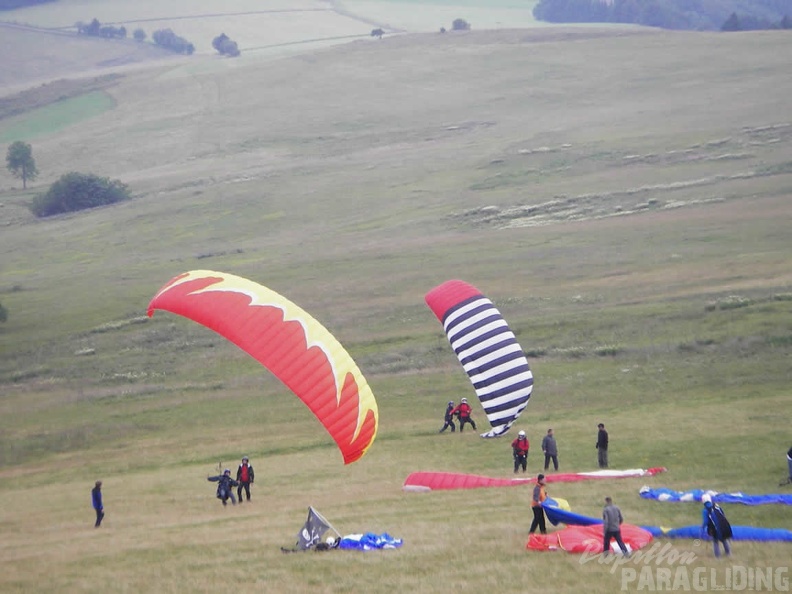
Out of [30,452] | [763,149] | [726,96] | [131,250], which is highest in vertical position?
[726,96]

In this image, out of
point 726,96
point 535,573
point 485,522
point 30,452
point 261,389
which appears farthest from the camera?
point 726,96

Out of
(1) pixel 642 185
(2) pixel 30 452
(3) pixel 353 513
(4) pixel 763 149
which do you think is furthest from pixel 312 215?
(3) pixel 353 513

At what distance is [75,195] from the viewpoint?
313 ft

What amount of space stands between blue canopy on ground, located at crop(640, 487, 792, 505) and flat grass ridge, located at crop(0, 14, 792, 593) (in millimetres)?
397

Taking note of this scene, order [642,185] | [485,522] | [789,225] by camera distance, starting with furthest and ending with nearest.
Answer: [642,185], [789,225], [485,522]

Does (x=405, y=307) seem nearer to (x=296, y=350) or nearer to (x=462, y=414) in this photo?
(x=462, y=414)

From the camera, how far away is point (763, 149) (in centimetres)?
7725

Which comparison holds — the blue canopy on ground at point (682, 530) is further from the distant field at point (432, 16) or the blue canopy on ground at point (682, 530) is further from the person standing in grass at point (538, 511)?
the distant field at point (432, 16)

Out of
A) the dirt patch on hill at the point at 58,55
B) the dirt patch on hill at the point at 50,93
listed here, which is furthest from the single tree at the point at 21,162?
the dirt patch on hill at the point at 58,55

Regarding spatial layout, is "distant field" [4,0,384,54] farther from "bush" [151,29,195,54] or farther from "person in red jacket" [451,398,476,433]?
"person in red jacket" [451,398,476,433]

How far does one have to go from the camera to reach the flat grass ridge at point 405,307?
18.3 meters

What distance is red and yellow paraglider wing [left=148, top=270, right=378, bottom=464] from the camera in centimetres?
1903

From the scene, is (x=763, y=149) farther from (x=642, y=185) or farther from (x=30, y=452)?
(x=30, y=452)

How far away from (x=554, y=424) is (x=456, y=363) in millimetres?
9597
